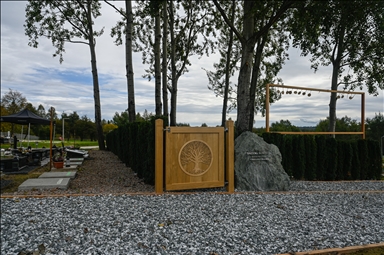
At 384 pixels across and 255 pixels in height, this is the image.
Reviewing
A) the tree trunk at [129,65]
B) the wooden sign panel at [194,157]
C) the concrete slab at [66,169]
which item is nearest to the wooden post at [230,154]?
the wooden sign panel at [194,157]

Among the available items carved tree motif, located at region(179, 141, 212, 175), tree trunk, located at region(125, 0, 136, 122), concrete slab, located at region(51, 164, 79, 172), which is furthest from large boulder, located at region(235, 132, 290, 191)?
tree trunk, located at region(125, 0, 136, 122)

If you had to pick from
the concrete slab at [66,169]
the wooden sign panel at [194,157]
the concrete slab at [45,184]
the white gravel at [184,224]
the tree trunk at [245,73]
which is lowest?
the white gravel at [184,224]

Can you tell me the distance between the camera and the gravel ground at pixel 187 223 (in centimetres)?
309

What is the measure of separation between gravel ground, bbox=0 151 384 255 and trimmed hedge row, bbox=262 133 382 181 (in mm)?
2298

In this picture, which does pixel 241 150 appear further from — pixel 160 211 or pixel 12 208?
pixel 12 208

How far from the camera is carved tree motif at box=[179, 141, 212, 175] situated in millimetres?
5664

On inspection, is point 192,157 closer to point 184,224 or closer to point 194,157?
point 194,157

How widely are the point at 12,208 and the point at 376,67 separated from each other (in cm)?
1450

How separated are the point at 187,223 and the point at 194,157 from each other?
2097mm

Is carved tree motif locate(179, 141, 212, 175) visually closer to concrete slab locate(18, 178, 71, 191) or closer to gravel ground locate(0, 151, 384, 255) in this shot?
gravel ground locate(0, 151, 384, 255)

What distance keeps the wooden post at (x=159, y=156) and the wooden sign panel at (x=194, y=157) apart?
10 centimetres

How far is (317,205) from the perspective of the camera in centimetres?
500

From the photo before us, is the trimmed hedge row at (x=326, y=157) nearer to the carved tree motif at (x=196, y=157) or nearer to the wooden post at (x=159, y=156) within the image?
the carved tree motif at (x=196, y=157)

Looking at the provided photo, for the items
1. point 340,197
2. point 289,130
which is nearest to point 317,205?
point 340,197
